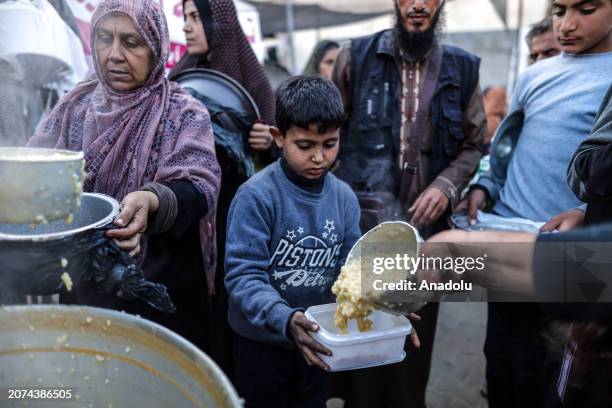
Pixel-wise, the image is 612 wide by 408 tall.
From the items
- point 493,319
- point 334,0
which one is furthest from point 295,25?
point 493,319

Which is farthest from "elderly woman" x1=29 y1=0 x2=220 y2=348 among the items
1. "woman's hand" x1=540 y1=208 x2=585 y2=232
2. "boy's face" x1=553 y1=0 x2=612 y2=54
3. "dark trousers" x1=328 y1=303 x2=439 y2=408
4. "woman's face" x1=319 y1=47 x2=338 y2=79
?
"woman's face" x1=319 y1=47 x2=338 y2=79

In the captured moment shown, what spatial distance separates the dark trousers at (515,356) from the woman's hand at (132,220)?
6.33 ft

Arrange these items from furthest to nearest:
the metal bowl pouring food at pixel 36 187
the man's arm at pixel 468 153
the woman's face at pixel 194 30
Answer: the woman's face at pixel 194 30 → the man's arm at pixel 468 153 → the metal bowl pouring food at pixel 36 187

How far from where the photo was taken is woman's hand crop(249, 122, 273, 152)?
112 inches

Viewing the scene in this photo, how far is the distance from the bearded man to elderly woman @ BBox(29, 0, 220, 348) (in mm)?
1048

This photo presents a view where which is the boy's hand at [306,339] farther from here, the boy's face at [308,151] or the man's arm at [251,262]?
the boy's face at [308,151]

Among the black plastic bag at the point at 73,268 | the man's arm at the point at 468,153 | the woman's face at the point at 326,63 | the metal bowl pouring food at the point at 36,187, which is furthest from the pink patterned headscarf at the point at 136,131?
the woman's face at the point at 326,63

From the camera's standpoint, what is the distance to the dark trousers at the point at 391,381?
291 centimetres

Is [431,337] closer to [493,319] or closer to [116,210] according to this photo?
[493,319]

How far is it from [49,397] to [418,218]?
188 centimetres

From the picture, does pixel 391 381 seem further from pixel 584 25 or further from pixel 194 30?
pixel 194 30

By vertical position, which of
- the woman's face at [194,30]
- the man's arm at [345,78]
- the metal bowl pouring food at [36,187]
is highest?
the woman's face at [194,30]

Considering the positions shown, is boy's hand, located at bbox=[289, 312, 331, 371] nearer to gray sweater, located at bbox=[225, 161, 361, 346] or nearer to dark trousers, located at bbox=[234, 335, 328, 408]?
gray sweater, located at bbox=[225, 161, 361, 346]

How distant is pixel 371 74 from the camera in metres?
2.88
